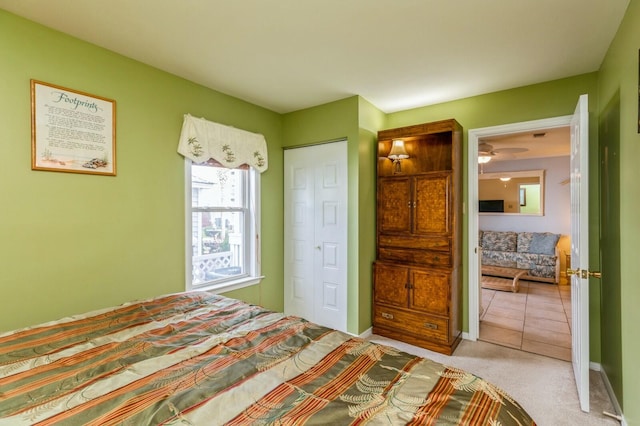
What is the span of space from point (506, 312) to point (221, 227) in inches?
149

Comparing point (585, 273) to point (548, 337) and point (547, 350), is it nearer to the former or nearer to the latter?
point (547, 350)

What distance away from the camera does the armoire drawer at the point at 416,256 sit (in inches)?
116

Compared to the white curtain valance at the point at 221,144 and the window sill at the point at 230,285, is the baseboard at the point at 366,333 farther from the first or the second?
the white curtain valance at the point at 221,144

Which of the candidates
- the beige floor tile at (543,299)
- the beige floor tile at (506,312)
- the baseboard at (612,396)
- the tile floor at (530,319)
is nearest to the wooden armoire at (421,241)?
the tile floor at (530,319)

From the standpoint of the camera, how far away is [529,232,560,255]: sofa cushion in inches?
226

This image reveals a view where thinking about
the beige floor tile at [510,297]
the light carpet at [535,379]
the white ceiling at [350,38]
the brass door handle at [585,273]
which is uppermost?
the white ceiling at [350,38]

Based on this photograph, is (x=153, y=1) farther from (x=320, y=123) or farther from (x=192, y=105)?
(x=320, y=123)

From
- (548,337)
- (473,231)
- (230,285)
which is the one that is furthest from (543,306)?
(230,285)

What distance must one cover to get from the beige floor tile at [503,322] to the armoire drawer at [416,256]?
1262 millimetres

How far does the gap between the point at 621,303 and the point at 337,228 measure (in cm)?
222

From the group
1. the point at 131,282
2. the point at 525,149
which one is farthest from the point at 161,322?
the point at 525,149

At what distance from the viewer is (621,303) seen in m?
1.84

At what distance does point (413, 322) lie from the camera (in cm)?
301

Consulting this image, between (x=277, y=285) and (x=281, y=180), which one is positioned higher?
(x=281, y=180)
